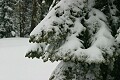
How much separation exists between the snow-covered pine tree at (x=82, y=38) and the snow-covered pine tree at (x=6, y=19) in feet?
75.7

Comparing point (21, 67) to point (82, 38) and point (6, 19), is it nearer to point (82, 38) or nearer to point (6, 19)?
point (82, 38)

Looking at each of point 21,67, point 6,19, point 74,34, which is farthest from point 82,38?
point 6,19

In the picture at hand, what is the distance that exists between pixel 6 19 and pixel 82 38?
2378 cm

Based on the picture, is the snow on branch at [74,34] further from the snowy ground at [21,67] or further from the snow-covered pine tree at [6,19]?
the snow-covered pine tree at [6,19]

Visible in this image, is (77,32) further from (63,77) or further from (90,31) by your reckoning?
(63,77)

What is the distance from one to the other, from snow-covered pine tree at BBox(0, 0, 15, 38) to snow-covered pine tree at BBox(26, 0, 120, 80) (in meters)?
23.1

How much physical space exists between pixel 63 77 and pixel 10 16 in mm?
23752

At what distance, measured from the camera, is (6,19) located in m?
27.1

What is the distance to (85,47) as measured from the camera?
3822 mm

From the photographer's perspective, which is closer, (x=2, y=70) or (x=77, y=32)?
(x=77, y=32)

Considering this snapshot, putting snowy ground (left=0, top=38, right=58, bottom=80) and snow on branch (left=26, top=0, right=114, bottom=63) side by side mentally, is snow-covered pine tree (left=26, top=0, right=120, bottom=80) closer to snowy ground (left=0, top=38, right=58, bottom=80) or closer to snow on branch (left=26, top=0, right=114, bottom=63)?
snow on branch (left=26, top=0, right=114, bottom=63)

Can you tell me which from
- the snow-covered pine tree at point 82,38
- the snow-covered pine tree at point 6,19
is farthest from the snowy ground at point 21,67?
the snow-covered pine tree at point 6,19

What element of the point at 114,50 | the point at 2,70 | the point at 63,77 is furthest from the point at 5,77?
the point at 114,50

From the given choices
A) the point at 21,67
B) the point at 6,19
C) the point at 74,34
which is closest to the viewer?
the point at 74,34
